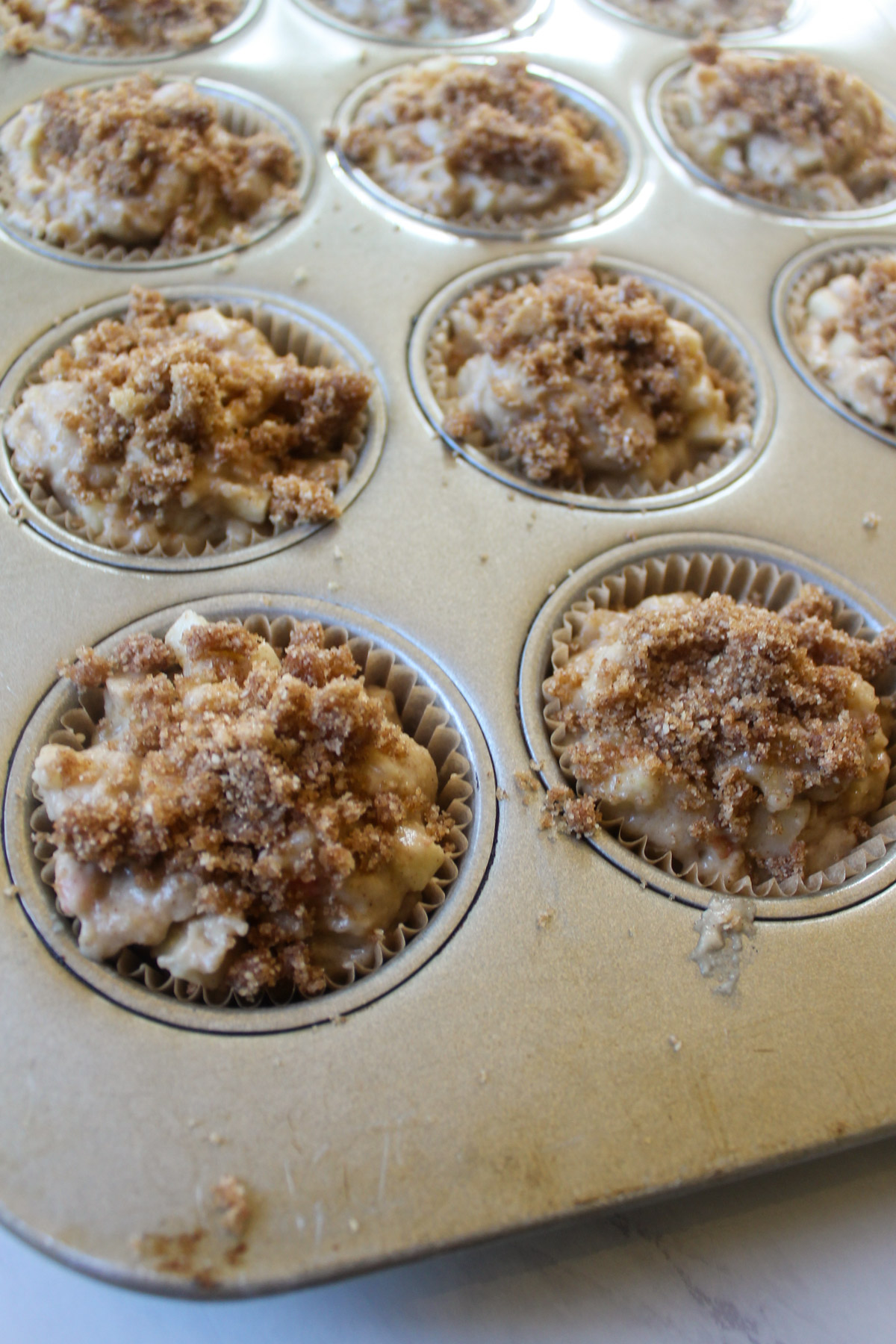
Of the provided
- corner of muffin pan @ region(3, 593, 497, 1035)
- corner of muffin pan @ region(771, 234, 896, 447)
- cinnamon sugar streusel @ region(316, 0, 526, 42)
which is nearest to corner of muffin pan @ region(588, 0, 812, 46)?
cinnamon sugar streusel @ region(316, 0, 526, 42)

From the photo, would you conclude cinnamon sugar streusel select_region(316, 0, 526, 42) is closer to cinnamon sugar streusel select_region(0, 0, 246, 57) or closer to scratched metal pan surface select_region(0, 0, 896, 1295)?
cinnamon sugar streusel select_region(0, 0, 246, 57)

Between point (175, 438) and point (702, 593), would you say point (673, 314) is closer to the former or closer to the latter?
point (702, 593)

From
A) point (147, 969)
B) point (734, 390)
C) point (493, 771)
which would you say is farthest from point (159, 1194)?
point (734, 390)

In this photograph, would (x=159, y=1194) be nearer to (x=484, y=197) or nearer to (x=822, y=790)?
(x=822, y=790)

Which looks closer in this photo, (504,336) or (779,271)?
(504,336)

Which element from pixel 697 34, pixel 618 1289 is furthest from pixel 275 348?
pixel 697 34

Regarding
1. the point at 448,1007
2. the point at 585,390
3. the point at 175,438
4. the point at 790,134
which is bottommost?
the point at 448,1007
